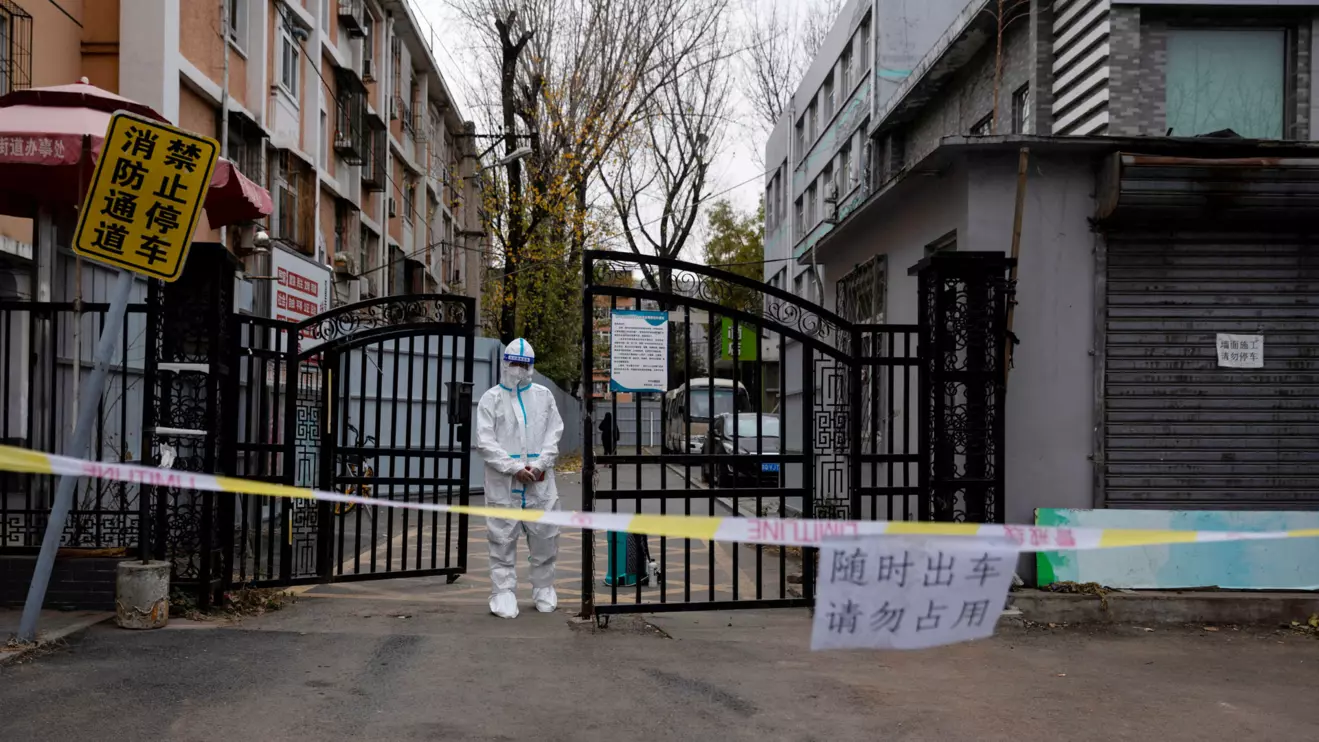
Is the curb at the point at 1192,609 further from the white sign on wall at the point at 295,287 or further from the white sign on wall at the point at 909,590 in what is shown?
the white sign on wall at the point at 295,287

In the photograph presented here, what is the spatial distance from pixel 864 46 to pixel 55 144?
68.1 ft

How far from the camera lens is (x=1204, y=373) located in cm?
857

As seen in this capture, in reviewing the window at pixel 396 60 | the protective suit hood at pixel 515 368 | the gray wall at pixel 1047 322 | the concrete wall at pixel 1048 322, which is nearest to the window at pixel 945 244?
the gray wall at pixel 1047 322

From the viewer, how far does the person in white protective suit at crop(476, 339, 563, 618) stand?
321 inches

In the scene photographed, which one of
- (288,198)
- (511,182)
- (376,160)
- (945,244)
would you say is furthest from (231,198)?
(376,160)

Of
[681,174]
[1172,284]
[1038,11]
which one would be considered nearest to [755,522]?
[1172,284]

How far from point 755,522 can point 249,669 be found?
3925 millimetres

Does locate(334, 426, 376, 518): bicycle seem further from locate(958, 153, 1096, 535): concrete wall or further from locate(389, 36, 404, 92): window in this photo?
locate(389, 36, 404, 92): window

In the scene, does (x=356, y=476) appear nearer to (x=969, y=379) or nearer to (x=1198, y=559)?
(x=969, y=379)

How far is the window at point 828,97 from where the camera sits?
29.1 m

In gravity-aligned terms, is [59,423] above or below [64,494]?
above

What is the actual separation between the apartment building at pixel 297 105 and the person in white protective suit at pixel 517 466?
510 centimetres

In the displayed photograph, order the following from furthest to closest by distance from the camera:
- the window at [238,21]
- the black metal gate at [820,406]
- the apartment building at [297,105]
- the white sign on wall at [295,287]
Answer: the window at [238,21]
the white sign on wall at [295,287]
the apartment building at [297,105]
the black metal gate at [820,406]

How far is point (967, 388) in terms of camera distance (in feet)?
26.9
